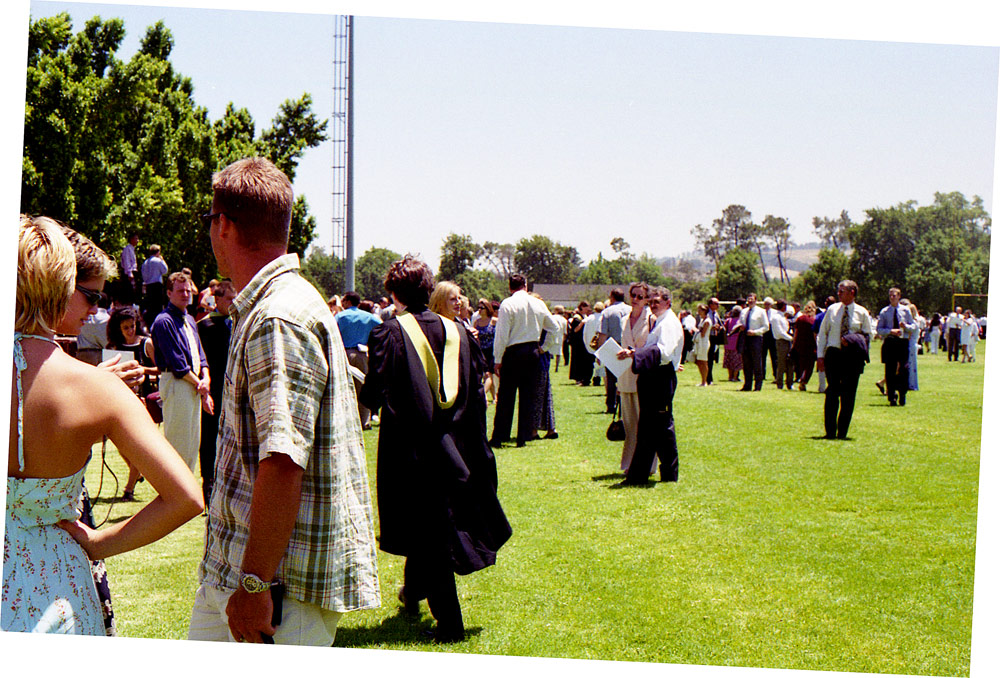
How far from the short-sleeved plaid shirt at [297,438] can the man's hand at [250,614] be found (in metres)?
0.09

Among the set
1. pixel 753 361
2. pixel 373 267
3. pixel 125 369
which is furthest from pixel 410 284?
pixel 373 267

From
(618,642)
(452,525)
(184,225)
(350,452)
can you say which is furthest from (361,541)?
(184,225)

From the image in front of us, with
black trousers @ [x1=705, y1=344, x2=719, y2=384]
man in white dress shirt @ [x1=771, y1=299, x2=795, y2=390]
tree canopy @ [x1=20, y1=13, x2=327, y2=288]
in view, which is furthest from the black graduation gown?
black trousers @ [x1=705, y1=344, x2=719, y2=384]

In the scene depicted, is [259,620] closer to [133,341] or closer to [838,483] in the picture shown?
[133,341]

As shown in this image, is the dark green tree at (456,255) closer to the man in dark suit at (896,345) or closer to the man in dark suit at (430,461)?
the man in dark suit at (896,345)

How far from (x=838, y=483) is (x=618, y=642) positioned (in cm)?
533

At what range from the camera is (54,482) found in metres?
2.40

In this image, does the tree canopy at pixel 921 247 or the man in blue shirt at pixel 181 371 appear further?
the tree canopy at pixel 921 247

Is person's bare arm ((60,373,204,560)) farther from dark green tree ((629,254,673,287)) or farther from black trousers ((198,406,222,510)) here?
dark green tree ((629,254,673,287))

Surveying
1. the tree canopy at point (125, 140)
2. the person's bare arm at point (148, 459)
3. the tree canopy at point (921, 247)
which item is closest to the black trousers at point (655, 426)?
the person's bare arm at point (148, 459)

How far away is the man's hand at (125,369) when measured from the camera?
2877 millimetres

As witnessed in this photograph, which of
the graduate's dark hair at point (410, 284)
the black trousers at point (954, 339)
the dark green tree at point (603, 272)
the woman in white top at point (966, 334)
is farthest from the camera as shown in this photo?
the dark green tree at point (603, 272)

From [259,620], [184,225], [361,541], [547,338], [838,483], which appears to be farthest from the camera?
[184,225]

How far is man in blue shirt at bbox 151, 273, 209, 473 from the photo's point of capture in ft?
24.6
